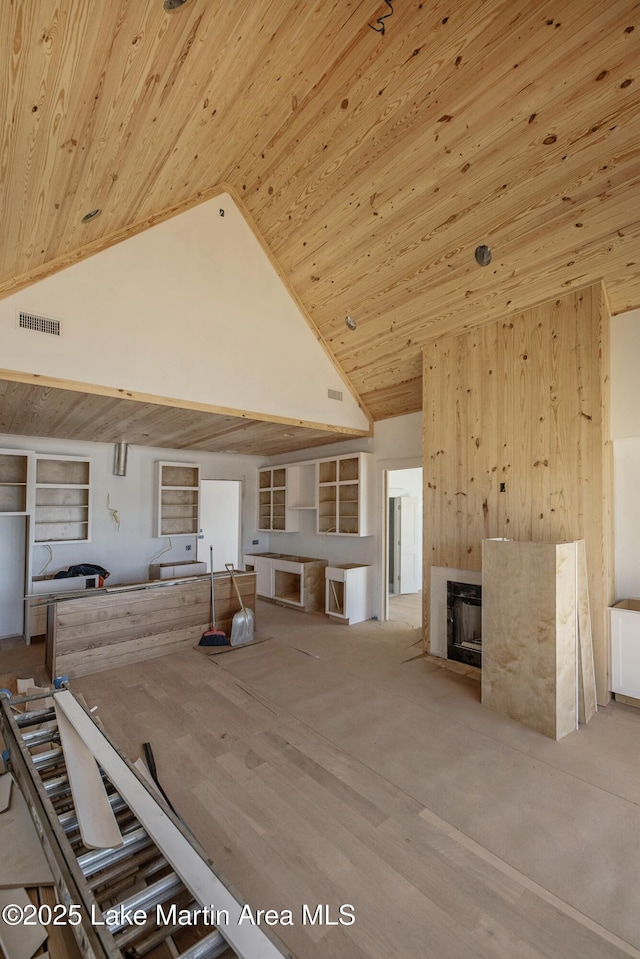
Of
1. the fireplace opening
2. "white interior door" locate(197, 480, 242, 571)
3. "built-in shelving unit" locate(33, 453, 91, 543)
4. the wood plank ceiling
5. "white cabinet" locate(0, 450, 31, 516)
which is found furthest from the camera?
"white interior door" locate(197, 480, 242, 571)

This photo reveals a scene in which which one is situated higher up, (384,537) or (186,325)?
(186,325)

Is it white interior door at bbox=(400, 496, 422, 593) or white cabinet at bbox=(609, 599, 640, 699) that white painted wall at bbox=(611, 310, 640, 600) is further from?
white interior door at bbox=(400, 496, 422, 593)

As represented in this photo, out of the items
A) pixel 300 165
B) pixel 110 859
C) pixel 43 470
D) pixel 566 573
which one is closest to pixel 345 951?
pixel 110 859

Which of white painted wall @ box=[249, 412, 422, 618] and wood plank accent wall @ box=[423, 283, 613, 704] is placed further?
white painted wall @ box=[249, 412, 422, 618]

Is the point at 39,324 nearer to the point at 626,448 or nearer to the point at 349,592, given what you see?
the point at 349,592

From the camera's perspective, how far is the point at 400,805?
2391 millimetres

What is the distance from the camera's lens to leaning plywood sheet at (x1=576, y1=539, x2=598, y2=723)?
3.36m

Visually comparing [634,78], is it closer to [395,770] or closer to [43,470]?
[395,770]

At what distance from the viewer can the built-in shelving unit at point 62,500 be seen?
5.61m

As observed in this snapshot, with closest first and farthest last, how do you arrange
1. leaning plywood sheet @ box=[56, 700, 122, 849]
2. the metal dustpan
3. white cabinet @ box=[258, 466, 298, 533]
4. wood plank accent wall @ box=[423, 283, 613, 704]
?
leaning plywood sheet @ box=[56, 700, 122, 849]
wood plank accent wall @ box=[423, 283, 613, 704]
the metal dustpan
white cabinet @ box=[258, 466, 298, 533]

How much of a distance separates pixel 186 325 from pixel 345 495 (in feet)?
10.7

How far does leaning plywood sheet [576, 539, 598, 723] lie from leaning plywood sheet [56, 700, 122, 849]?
3352 millimetres

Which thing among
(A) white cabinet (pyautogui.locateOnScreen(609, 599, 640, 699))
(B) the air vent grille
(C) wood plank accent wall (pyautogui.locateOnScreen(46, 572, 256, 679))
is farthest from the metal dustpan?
(A) white cabinet (pyautogui.locateOnScreen(609, 599, 640, 699))

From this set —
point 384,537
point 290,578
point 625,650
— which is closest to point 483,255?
point 625,650
